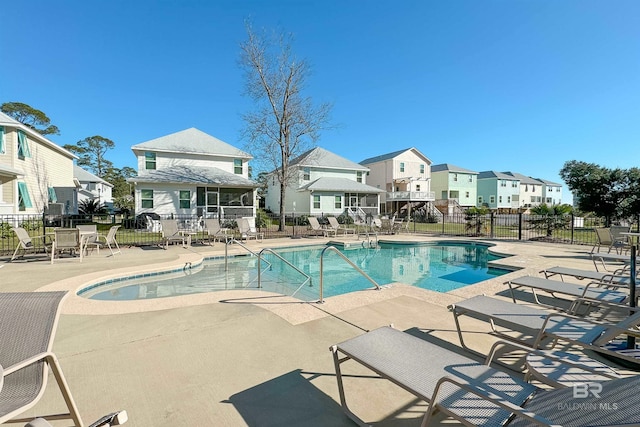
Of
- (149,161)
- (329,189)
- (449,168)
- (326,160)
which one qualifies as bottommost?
(329,189)

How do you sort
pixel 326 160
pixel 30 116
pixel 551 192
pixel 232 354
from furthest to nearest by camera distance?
pixel 551 192, pixel 30 116, pixel 326 160, pixel 232 354

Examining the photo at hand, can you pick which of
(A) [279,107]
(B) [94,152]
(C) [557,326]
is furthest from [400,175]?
(B) [94,152]

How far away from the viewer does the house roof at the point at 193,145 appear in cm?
2072

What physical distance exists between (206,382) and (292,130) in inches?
798

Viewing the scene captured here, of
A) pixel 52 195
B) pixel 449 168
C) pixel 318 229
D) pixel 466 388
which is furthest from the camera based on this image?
pixel 449 168

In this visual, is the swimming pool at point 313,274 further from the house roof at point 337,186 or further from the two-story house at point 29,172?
the house roof at point 337,186

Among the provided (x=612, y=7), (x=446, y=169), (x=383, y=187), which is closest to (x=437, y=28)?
(x=612, y=7)

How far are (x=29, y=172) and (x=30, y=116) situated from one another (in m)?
27.7

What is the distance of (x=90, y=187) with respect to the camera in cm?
3678

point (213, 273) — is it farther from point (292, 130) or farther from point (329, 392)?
point (292, 130)

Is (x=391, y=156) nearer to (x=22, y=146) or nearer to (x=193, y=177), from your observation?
(x=193, y=177)

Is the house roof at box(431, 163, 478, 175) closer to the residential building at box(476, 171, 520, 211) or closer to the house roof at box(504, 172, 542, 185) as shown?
the residential building at box(476, 171, 520, 211)

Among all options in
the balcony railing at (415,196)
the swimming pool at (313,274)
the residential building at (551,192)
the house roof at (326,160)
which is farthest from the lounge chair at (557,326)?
the residential building at (551,192)

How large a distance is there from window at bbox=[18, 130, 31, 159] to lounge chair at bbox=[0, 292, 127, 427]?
22.0 meters
